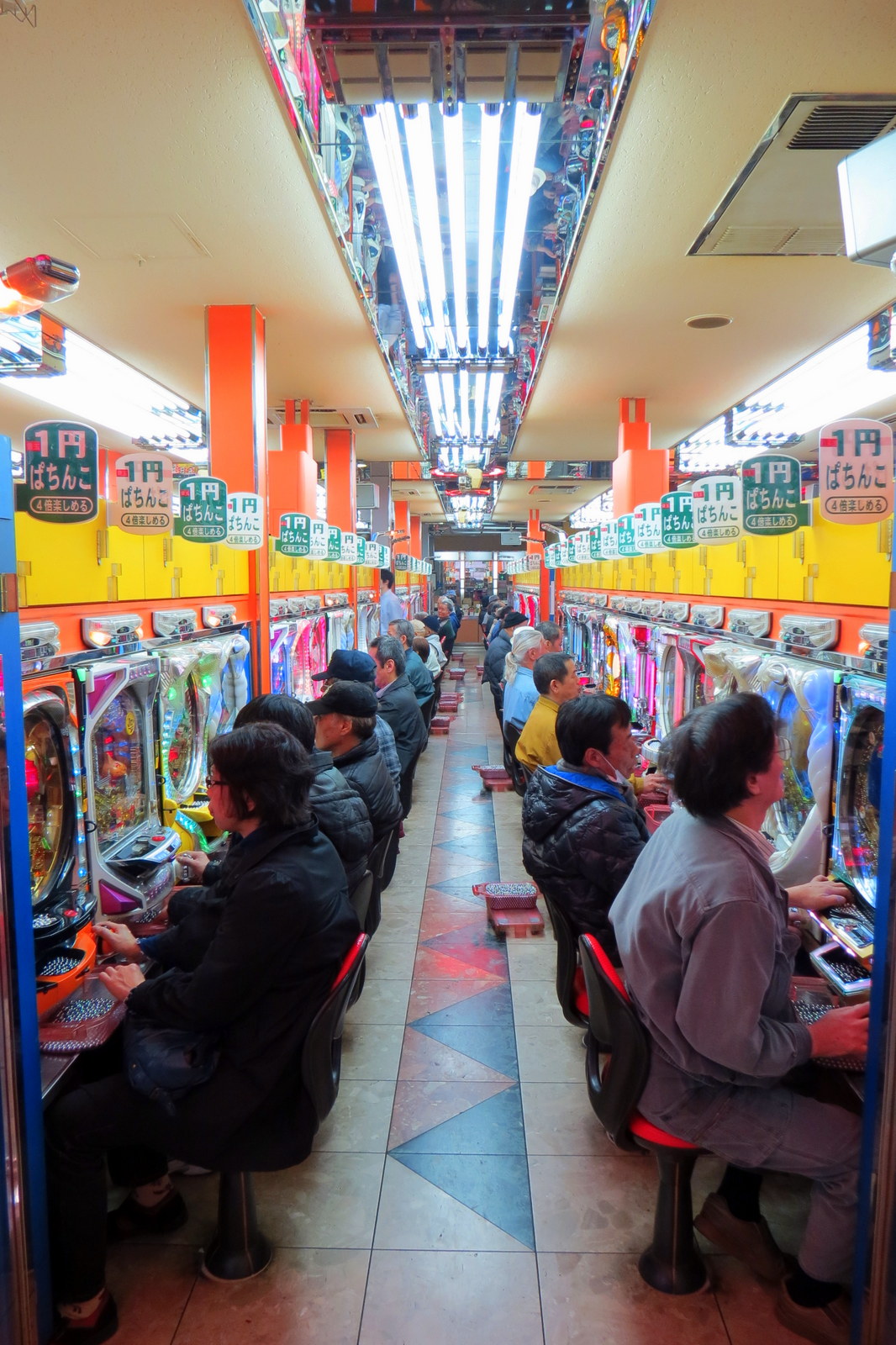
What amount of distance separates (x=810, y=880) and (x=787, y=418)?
5.73 m

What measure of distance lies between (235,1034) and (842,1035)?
139 cm

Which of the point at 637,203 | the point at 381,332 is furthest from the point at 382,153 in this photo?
the point at 381,332

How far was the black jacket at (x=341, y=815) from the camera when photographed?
9.05 feet

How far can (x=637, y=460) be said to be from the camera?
716 centimetres

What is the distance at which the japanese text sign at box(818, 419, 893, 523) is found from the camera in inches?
91.3

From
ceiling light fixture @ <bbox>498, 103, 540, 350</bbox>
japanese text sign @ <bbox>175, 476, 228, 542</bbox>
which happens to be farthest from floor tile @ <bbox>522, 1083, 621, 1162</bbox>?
ceiling light fixture @ <bbox>498, 103, 540, 350</bbox>

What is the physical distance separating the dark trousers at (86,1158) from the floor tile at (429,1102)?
1012mm

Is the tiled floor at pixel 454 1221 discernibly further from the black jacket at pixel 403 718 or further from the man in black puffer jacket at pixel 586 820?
the black jacket at pixel 403 718

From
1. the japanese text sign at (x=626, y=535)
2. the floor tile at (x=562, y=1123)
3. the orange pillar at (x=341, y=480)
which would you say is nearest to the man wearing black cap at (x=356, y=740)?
the floor tile at (x=562, y=1123)

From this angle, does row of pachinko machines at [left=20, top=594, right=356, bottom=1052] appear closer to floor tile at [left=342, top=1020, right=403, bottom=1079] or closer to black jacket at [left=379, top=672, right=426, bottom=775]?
floor tile at [left=342, top=1020, right=403, bottom=1079]

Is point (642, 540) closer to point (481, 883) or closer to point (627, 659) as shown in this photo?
point (627, 659)

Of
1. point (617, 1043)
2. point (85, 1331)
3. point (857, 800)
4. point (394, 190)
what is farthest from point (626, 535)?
→ point (85, 1331)

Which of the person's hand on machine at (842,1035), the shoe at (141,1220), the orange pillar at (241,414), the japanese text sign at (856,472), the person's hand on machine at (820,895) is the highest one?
the orange pillar at (241,414)

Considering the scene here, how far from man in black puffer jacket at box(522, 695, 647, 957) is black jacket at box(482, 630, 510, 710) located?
5789 mm
